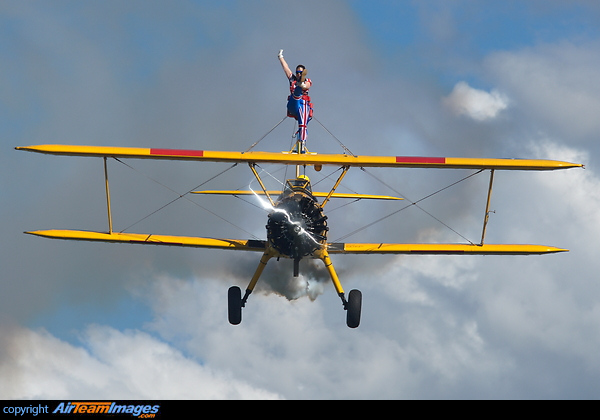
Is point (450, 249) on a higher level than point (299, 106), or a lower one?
lower

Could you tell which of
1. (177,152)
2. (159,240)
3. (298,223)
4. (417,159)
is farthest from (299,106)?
(159,240)

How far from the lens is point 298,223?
2362 centimetres

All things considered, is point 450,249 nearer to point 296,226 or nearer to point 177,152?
point 296,226

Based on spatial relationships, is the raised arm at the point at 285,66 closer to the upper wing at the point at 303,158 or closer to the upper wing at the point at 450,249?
the upper wing at the point at 303,158

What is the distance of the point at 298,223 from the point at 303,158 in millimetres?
1616

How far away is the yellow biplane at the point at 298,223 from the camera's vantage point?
2384 cm

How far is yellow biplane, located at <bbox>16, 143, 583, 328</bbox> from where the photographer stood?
23844mm
